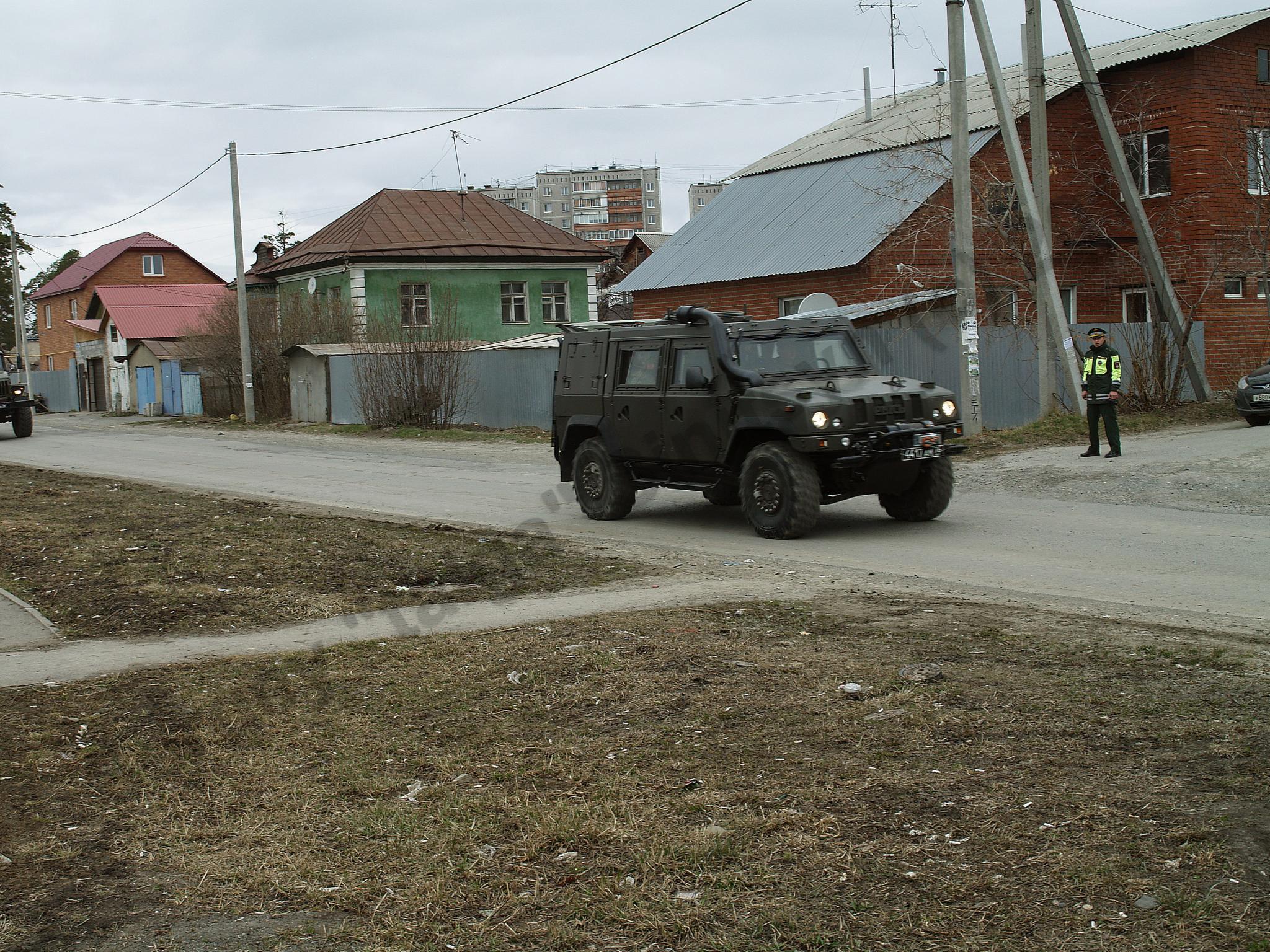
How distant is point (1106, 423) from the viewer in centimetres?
1587

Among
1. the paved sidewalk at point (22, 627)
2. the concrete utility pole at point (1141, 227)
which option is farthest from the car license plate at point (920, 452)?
the concrete utility pole at point (1141, 227)

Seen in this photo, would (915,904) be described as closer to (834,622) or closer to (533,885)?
(533,885)

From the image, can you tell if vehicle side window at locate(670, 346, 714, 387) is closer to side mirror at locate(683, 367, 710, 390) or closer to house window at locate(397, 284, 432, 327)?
side mirror at locate(683, 367, 710, 390)

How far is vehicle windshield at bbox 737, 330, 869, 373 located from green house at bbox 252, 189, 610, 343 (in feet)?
101

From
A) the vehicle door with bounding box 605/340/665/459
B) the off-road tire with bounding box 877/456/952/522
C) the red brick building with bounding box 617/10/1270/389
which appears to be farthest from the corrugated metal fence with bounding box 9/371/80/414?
the off-road tire with bounding box 877/456/952/522

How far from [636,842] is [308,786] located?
1.48m

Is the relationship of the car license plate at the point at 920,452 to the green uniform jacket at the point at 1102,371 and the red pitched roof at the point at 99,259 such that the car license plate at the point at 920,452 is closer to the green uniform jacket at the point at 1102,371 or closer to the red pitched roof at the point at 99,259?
the green uniform jacket at the point at 1102,371

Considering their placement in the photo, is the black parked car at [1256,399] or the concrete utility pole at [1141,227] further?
the concrete utility pole at [1141,227]

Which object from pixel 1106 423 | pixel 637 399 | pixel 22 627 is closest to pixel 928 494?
pixel 637 399

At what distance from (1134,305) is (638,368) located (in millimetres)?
21143

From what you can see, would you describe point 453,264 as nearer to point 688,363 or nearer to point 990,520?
point 688,363

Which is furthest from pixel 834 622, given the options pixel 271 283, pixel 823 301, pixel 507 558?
pixel 271 283

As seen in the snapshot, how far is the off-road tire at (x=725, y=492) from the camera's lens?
1202cm

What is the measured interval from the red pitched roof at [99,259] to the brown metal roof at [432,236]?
1013 inches
